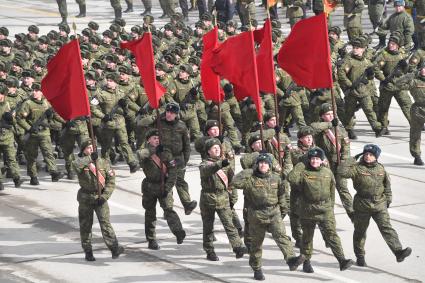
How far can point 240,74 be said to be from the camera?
60.1ft

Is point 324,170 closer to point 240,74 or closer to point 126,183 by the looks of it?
point 240,74

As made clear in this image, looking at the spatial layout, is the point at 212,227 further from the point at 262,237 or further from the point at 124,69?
the point at 124,69

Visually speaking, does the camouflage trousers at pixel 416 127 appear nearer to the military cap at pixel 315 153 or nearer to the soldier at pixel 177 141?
the soldier at pixel 177 141

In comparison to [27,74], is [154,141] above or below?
below

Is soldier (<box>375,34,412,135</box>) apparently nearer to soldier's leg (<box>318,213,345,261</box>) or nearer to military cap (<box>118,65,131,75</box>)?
military cap (<box>118,65,131,75</box>)

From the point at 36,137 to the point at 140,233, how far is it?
13.5 feet

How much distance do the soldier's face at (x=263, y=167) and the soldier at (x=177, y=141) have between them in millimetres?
2977

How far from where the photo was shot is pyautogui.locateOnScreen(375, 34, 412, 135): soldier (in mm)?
25844

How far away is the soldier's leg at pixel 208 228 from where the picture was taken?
18.4m

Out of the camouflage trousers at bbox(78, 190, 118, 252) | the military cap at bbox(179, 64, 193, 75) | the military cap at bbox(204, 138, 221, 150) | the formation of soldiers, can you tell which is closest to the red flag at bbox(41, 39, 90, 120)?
the formation of soldiers

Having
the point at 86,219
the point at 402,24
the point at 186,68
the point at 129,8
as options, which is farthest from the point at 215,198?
the point at 129,8

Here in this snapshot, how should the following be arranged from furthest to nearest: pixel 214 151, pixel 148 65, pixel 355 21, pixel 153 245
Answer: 1. pixel 355 21
2. pixel 148 65
3. pixel 153 245
4. pixel 214 151

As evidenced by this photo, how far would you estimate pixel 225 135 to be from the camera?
82.1 ft

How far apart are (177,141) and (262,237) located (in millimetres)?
3516
